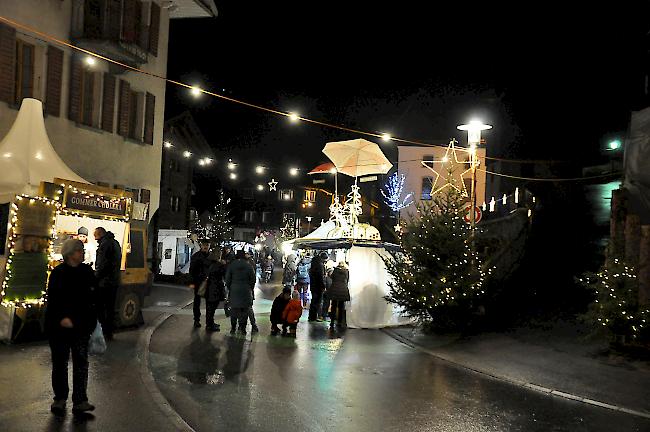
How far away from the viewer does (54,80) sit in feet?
55.3

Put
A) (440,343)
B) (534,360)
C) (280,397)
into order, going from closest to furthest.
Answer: (280,397), (534,360), (440,343)

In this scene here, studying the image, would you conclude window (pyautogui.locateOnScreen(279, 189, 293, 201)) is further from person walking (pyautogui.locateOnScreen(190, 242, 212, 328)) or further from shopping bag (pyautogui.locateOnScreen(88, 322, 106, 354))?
shopping bag (pyautogui.locateOnScreen(88, 322, 106, 354))

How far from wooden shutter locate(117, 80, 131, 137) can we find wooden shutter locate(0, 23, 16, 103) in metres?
4.38

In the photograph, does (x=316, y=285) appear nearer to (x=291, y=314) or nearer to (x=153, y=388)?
(x=291, y=314)

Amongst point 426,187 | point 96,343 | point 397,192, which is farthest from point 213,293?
point 426,187

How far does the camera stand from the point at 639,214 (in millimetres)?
12672

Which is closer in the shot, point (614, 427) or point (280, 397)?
point (614, 427)

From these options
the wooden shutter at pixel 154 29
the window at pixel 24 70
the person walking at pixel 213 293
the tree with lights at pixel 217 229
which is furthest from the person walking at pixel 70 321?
the tree with lights at pixel 217 229

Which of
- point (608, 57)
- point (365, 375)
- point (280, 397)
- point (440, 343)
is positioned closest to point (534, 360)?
point (440, 343)

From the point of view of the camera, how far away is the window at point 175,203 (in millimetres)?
42469

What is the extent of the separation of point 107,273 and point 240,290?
329 cm

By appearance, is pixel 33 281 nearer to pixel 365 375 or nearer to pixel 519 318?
pixel 365 375

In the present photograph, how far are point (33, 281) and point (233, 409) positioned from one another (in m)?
5.45

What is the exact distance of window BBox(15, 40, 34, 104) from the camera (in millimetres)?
15789
